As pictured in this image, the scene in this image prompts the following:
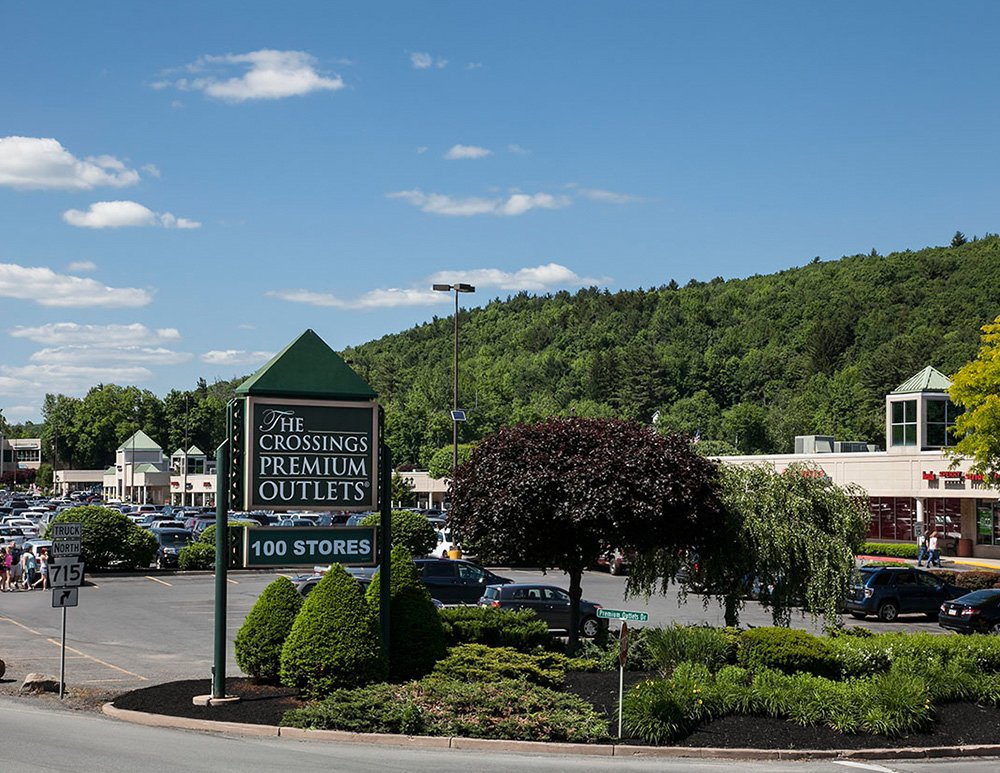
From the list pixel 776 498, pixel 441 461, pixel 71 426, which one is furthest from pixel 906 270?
pixel 776 498

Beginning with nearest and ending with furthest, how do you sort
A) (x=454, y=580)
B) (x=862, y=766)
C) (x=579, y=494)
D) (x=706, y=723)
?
(x=862, y=766)
(x=706, y=723)
(x=579, y=494)
(x=454, y=580)

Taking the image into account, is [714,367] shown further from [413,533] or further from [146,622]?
[146,622]

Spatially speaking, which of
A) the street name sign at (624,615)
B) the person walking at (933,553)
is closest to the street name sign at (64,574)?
the street name sign at (624,615)

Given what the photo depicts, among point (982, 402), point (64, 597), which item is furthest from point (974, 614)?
point (64, 597)

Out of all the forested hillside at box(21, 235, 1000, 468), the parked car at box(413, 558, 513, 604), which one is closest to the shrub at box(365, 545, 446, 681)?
the parked car at box(413, 558, 513, 604)

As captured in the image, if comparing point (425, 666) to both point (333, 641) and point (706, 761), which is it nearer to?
point (333, 641)

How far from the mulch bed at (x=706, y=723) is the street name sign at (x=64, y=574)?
7.92ft

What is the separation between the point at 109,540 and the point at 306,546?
96.4ft

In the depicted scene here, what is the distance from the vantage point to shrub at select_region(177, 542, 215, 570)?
1903 inches

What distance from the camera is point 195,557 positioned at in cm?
4844

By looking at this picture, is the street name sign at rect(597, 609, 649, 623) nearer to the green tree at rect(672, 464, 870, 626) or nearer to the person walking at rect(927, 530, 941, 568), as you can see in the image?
the green tree at rect(672, 464, 870, 626)

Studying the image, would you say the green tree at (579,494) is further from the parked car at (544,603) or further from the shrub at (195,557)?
the shrub at (195,557)

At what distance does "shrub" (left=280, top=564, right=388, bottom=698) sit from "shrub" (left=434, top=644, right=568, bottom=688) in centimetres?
139

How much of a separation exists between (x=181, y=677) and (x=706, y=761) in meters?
11.4
